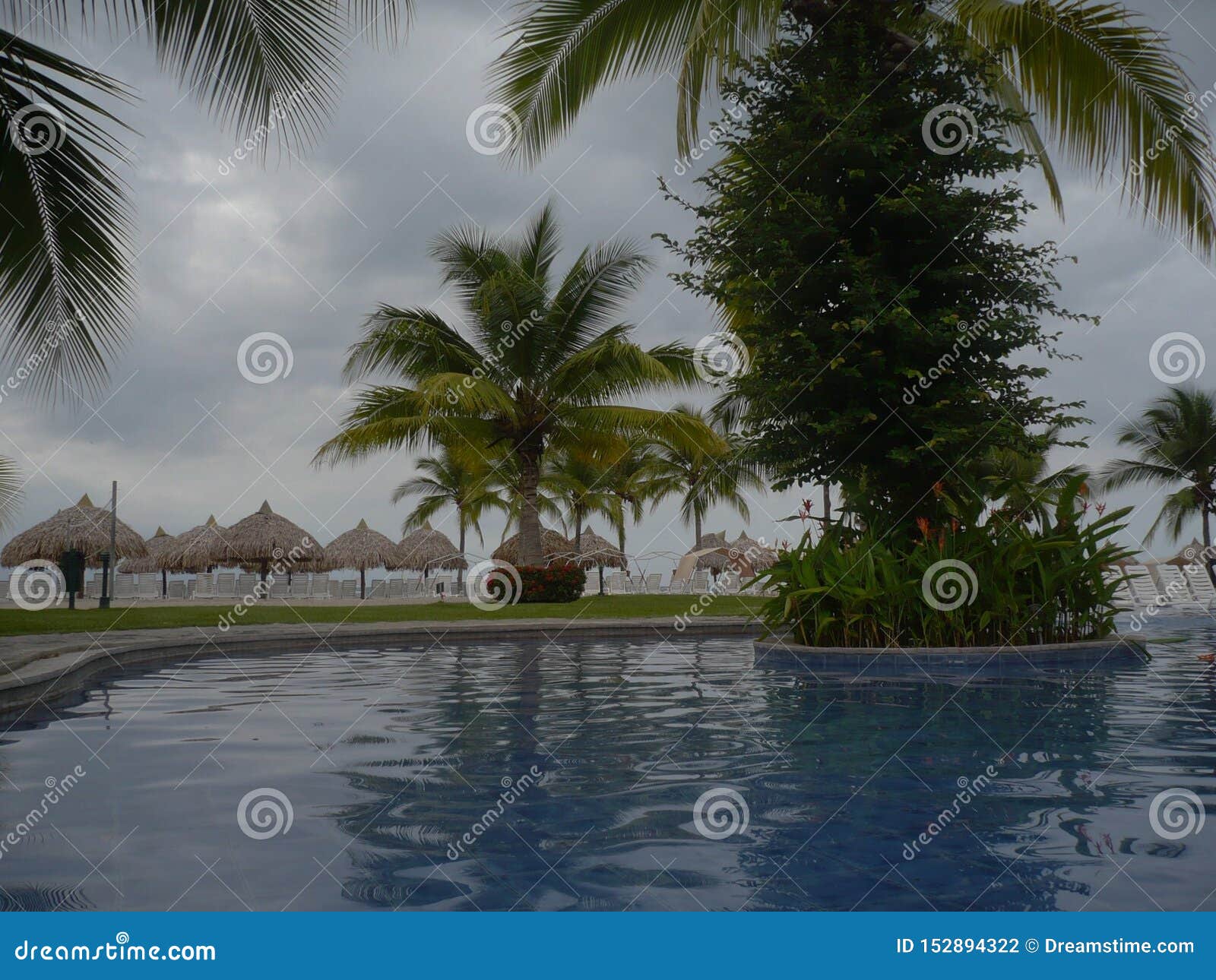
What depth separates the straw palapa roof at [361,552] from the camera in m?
32.9

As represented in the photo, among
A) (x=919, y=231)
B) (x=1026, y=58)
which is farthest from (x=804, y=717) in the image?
(x=1026, y=58)

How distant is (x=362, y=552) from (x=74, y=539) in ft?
29.6

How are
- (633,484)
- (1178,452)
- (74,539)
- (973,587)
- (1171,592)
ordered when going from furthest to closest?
(633,484), (1178,452), (74,539), (1171,592), (973,587)

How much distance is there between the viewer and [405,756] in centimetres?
468

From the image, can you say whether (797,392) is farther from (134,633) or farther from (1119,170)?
(134,633)

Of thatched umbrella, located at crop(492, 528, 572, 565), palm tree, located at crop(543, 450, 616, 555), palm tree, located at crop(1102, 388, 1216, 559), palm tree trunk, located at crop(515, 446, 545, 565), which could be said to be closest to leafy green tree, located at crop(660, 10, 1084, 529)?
palm tree trunk, located at crop(515, 446, 545, 565)

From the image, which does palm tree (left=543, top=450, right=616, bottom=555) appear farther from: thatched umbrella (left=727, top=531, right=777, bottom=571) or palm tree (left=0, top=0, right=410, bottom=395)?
palm tree (left=0, top=0, right=410, bottom=395)

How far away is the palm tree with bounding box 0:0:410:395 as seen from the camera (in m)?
5.85

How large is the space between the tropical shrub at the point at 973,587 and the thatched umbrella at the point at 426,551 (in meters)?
25.0

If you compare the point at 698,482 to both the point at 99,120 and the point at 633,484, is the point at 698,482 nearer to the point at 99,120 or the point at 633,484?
the point at 633,484

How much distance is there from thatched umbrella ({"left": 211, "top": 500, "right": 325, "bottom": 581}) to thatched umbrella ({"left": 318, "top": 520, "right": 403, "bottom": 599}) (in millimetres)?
2206

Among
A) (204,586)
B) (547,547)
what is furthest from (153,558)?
(547,547)

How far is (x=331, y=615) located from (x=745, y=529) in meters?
27.9

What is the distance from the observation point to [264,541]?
2927 centimetres
